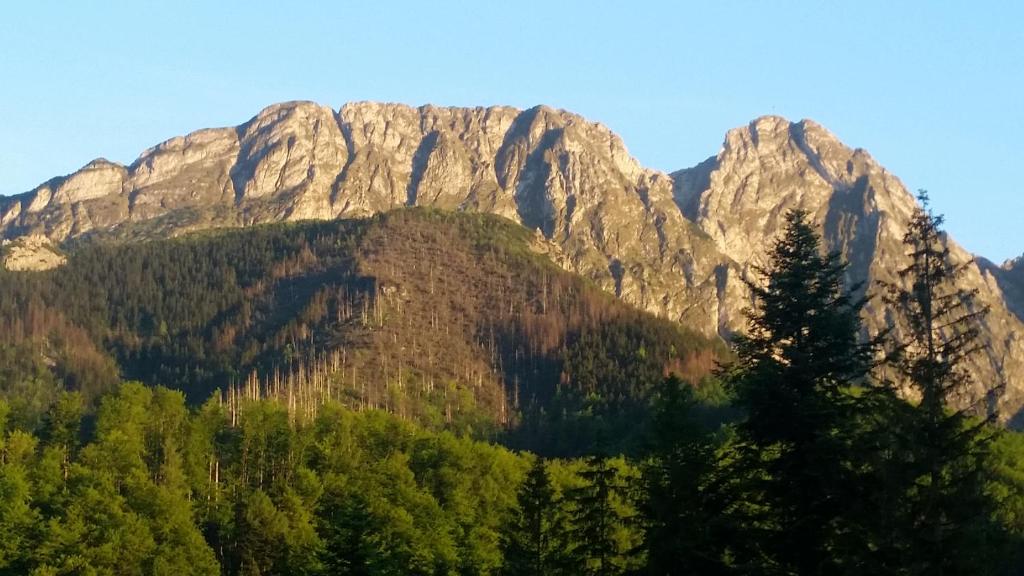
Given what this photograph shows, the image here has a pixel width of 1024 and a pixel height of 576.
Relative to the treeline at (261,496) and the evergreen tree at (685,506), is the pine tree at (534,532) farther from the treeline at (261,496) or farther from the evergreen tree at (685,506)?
the evergreen tree at (685,506)

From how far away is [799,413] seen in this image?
43.3 m

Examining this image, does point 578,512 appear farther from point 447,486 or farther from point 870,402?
point 447,486

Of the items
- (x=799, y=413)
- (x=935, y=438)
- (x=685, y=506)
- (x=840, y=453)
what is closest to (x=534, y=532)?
(x=685, y=506)

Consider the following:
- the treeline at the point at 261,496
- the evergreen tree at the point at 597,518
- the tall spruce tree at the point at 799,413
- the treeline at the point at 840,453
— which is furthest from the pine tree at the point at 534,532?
the tall spruce tree at the point at 799,413

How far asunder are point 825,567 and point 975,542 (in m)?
5.12

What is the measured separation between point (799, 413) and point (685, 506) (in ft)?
24.3

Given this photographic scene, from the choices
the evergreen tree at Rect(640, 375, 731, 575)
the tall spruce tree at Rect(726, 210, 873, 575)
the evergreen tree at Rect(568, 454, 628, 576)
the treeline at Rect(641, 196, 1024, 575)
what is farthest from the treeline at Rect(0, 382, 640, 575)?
the tall spruce tree at Rect(726, 210, 873, 575)

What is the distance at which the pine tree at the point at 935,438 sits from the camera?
1375 inches

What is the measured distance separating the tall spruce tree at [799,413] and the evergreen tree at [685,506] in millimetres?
1327

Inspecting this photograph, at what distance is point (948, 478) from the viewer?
128ft

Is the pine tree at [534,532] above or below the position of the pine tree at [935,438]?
below

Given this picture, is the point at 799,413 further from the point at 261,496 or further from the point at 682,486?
the point at 261,496

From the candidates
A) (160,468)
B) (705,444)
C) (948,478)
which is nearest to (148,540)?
(160,468)

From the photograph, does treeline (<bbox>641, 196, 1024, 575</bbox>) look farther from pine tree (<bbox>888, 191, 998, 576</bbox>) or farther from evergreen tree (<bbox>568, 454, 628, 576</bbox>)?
evergreen tree (<bbox>568, 454, 628, 576</bbox>)
